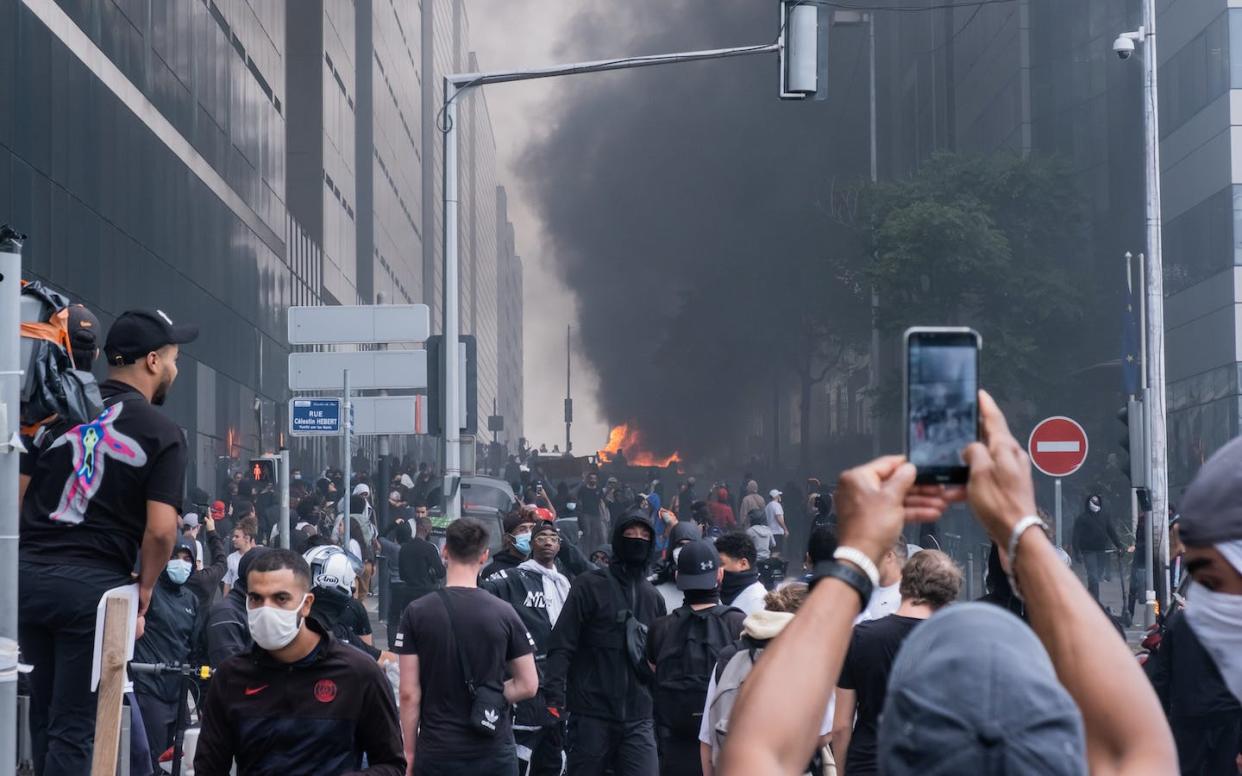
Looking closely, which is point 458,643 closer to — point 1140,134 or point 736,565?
point 736,565

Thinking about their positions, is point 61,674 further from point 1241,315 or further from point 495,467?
point 495,467

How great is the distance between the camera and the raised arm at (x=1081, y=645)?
1.88m

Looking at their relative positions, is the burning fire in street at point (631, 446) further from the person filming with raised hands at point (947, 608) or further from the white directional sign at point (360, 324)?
the person filming with raised hands at point (947, 608)

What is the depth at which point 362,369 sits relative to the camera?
1630 centimetres

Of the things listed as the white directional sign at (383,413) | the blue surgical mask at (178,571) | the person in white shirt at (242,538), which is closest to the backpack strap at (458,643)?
the blue surgical mask at (178,571)

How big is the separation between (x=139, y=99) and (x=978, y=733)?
27.5m

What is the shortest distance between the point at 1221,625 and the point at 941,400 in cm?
62

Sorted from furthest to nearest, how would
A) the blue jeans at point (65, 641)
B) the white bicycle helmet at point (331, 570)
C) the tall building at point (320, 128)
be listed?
1. the tall building at point (320, 128)
2. the white bicycle helmet at point (331, 570)
3. the blue jeans at point (65, 641)

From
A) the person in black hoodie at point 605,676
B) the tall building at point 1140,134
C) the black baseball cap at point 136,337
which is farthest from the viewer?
the tall building at point 1140,134

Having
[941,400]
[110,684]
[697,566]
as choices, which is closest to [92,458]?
[110,684]

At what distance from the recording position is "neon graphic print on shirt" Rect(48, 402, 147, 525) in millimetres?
4883

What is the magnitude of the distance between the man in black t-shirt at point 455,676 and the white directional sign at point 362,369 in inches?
368

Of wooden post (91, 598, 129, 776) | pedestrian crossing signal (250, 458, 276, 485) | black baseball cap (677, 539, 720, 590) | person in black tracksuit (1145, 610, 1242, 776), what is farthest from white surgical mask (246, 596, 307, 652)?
pedestrian crossing signal (250, 458, 276, 485)

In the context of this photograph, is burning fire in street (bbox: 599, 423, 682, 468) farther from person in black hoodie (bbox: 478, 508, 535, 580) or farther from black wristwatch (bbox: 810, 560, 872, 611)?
black wristwatch (bbox: 810, 560, 872, 611)
